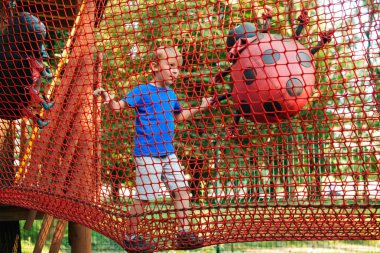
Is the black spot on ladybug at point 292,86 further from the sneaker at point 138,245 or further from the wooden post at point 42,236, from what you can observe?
the wooden post at point 42,236

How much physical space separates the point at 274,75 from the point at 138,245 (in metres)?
1.18

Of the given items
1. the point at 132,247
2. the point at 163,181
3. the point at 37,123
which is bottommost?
the point at 132,247

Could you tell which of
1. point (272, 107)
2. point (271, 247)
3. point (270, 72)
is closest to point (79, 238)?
point (272, 107)

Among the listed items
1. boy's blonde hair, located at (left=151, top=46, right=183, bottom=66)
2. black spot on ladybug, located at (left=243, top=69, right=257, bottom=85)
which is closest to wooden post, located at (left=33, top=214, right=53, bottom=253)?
boy's blonde hair, located at (left=151, top=46, right=183, bottom=66)

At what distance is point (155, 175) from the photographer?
11.6 ft

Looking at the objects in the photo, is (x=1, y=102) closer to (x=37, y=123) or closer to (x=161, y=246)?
(x=37, y=123)

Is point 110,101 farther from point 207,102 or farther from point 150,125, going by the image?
point 207,102

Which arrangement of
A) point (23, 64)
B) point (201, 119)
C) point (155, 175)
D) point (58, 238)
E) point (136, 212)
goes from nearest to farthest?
point (136, 212) → point (155, 175) → point (201, 119) → point (23, 64) → point (58, 238)

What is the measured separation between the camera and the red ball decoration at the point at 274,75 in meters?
2.98

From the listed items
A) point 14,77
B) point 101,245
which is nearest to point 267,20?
point 14,77

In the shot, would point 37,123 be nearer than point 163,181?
No

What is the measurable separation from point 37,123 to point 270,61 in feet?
5.74

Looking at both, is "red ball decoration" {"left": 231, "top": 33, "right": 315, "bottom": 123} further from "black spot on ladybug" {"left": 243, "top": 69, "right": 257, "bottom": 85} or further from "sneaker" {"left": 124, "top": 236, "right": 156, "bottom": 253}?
"sneaker" {"left": 124, "top": 236, "right": 156, "bottom": 253}

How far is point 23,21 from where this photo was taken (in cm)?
370
